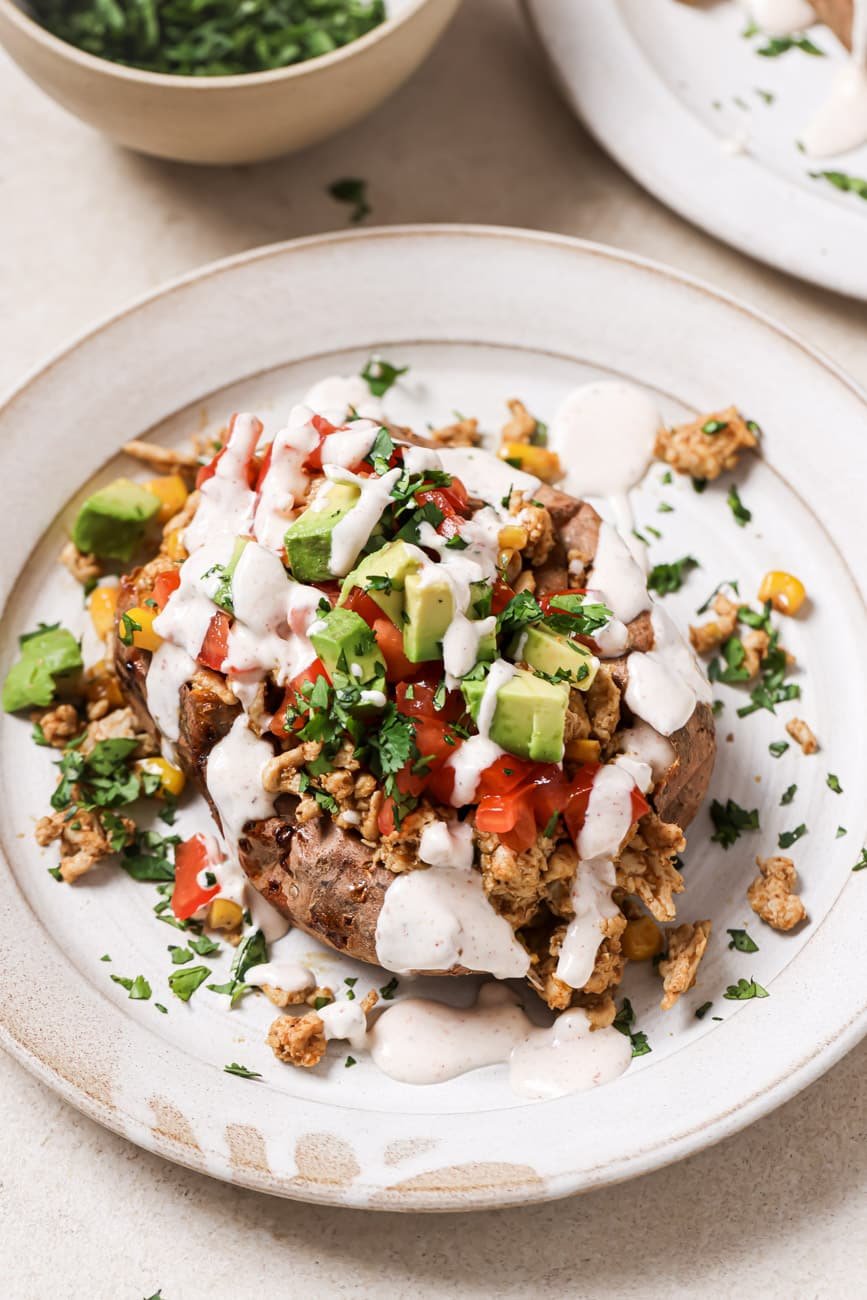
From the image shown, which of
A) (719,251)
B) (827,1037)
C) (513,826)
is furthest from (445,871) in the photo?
(719,251)

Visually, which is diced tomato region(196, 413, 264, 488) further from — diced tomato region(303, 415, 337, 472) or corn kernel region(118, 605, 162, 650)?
corn kernel region(118, 605, 162, 650)

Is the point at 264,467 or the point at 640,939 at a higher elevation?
the point at 264,467

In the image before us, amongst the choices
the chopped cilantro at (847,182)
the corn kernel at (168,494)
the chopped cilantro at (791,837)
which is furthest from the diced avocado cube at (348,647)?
the chopped cilantro at (847,182)

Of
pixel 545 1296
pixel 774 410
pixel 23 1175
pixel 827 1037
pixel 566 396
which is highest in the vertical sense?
pixel 774 410

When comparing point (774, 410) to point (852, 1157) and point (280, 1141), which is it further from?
point (280, 1141)

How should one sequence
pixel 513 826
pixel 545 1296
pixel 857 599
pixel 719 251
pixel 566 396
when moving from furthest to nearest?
1. pixel 719 251
2. pixel 566 396
3. pixel 857 599
4. pixel 545 1296
5. pixel 513 826

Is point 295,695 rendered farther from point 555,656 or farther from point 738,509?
point 738,509

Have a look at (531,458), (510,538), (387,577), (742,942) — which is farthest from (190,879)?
(531,458)
